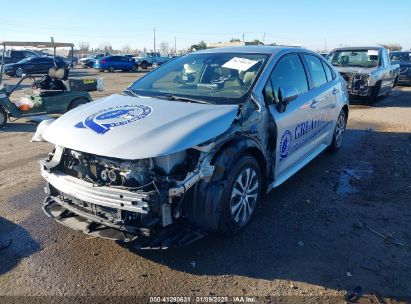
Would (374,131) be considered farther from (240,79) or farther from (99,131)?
(99,131)

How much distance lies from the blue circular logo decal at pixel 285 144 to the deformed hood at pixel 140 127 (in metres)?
0.86

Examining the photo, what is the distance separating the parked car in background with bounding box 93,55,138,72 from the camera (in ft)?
111

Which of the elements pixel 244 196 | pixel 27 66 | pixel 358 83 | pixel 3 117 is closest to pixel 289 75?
pixel 244 196

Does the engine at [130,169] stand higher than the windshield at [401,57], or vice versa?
the windshield at [401,57]

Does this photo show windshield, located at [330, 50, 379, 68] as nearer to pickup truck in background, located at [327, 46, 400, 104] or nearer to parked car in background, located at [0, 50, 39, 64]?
pickup truck in background, located at [327, 46, 400, 104]

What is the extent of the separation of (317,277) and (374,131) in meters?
6.09

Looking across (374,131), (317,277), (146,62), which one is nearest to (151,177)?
(317,277)

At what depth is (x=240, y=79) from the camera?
13.3 feet

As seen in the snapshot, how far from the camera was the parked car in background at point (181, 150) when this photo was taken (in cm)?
294

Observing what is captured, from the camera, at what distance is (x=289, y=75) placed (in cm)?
445

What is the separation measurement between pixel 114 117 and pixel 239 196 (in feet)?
4.50

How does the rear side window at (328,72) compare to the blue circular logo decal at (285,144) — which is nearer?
the blue circular logo decal at (285,144)

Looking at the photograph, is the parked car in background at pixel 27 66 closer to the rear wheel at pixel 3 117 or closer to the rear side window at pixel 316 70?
the rear wheel at pixel 3 117

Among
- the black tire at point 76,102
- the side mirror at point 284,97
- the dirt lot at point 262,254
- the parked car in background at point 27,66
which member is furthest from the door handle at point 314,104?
the parked car in background at point 27,66
